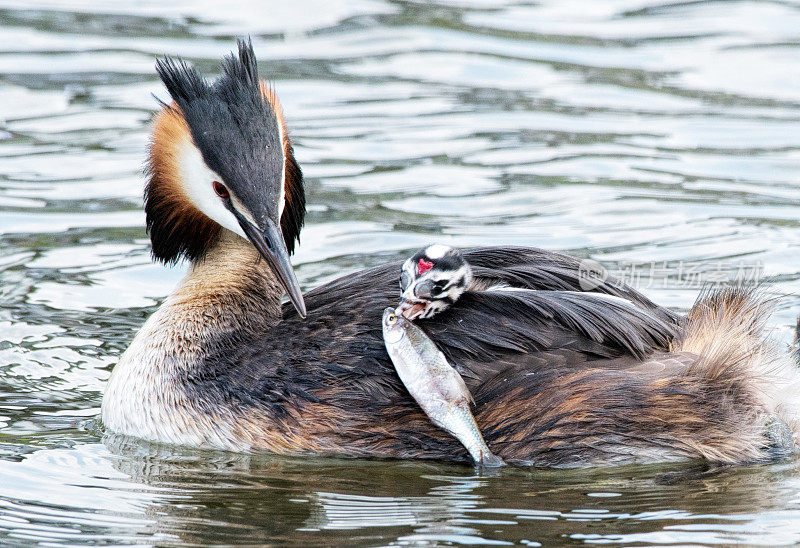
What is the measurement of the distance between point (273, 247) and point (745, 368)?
2.21 metres

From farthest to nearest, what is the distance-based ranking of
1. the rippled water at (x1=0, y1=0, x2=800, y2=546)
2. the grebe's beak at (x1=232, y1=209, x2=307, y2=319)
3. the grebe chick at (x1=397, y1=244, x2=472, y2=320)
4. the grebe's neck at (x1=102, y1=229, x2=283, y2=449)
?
the grebe's neck at (x1=102, y1=229, x2=283, y2=449) < the grebe's beak at (x1=232, y1=209, x2=307, y2=319) < the grebe chick at (x1=397, y1=244, x2=472, y2=320) < the rippled water at (x1=0, y1=0, x2=800, y2=546)

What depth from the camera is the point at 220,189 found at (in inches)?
268

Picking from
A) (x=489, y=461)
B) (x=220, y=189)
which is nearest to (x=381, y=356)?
(x=489, y=461)

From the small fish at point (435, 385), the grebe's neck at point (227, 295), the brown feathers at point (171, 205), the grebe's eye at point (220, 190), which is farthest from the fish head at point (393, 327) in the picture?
the brown feathers at point (171, 205)

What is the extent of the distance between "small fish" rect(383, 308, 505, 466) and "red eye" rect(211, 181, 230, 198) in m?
1.09

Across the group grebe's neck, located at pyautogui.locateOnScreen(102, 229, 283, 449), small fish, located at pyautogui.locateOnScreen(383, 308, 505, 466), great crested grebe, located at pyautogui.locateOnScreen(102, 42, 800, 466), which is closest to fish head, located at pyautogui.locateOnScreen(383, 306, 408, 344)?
small fish, located at pyautogui.locateOnScreen(383, 308, 505, 466)

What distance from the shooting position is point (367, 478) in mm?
6324

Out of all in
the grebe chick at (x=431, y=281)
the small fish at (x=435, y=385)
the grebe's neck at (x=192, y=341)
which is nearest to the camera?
the small fish at (x=435, y=385)

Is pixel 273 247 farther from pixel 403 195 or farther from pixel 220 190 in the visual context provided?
pixel 403 195

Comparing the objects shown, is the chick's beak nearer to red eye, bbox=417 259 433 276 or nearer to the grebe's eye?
red eye, bbox=417 259 433 276

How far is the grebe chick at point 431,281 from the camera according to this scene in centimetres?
632

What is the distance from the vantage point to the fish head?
6324mm

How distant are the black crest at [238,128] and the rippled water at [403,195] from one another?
1.26 metres

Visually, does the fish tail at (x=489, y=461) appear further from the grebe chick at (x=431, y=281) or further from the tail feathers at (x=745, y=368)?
the tail feathers at (x=745, y=368)
